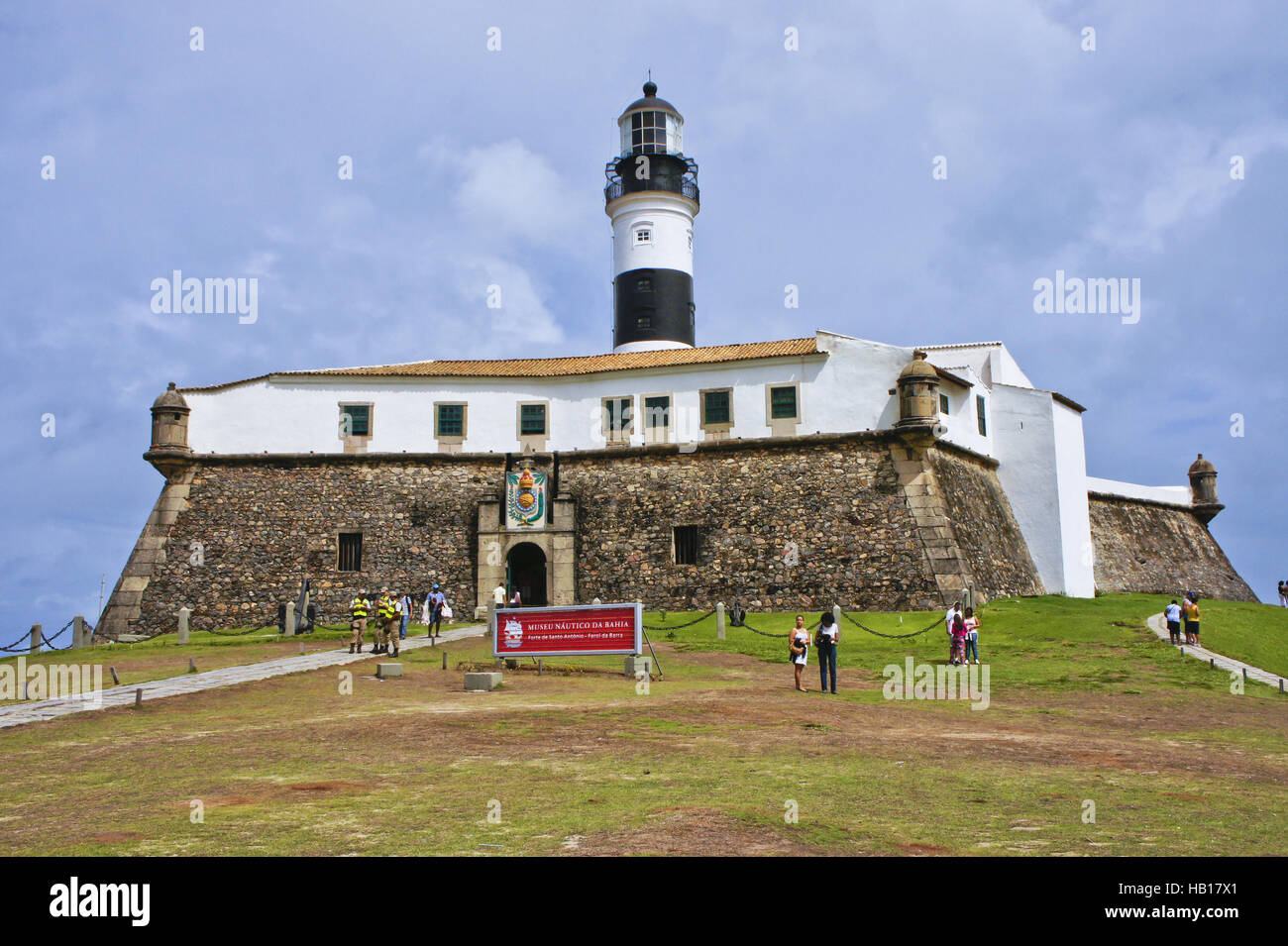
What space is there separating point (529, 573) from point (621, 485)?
4318 mm

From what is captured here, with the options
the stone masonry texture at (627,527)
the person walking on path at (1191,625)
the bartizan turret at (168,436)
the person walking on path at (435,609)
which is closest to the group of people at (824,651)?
the person walking on path at (1191,625)

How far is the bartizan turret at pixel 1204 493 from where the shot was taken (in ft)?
156

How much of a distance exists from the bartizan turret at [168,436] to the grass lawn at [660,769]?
54.5ft

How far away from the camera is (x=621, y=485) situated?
32938 mm

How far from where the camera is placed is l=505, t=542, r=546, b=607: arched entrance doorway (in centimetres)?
3356

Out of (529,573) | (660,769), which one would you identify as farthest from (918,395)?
(660,769)

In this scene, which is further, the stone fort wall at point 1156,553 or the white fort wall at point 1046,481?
the stone fort wall at point 1156,553

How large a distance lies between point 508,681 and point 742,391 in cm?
1637

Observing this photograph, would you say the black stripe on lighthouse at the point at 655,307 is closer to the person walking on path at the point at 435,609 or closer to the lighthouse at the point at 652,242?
the lighthouse at the point at 652,242

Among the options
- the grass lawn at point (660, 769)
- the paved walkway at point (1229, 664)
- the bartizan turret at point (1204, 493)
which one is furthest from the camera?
the bartizan turret at point (1204, 493)

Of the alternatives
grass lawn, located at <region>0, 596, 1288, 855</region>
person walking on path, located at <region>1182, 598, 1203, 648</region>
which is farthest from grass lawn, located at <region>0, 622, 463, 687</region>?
person walking on path, located at <region>1182, 598, 1203, 648</region>

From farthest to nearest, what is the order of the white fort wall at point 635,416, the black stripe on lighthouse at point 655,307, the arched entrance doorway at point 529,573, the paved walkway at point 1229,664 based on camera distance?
1. the black stripe on lighthouse at point 655,307
2. the arched entrance doorway at point 529,573
3. the white fort wall at point 635,416
4. the paved walkway at point 1229,664

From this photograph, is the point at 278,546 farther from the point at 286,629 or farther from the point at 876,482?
the point at 876,482

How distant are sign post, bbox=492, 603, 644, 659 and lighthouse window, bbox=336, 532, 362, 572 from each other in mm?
13124
